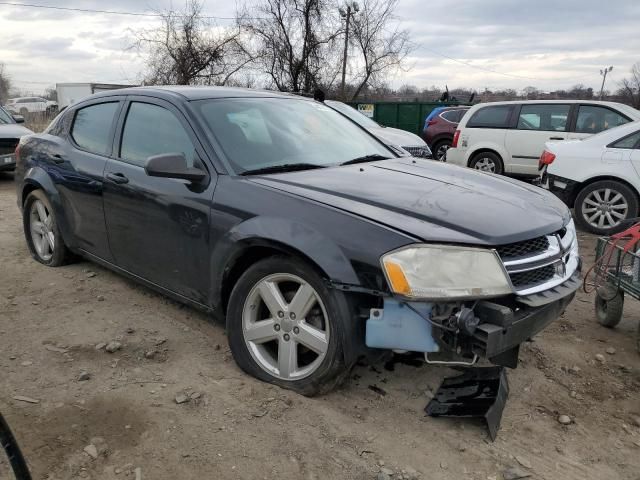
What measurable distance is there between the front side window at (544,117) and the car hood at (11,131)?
9266mm

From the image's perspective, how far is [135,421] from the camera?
2641 mm

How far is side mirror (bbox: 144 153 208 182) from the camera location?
118 inches

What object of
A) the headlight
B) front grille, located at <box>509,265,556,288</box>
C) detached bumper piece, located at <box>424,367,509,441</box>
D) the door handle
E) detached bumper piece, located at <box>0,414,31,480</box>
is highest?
the door handle

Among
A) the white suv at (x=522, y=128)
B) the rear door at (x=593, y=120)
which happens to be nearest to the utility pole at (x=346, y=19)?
the white suv at (x=522, y=128)

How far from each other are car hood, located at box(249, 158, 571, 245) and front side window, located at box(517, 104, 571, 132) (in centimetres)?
691

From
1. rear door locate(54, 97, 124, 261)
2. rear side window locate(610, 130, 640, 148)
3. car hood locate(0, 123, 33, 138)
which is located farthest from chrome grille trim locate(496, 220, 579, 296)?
car hood locate(0, 123, 33, 138)

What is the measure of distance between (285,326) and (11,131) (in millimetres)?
9833

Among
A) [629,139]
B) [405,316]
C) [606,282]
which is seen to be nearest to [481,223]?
[405,316]

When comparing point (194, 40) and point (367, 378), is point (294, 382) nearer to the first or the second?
point (367, 378)

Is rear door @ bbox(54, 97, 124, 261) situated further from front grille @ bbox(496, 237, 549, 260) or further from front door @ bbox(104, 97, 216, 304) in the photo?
front grille @ bbox(496, 237, 549, 260)

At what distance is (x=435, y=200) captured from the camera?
111 inches

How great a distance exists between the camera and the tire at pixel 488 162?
34.0ft

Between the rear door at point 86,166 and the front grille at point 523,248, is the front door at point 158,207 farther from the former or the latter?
the front grille at point 523,248

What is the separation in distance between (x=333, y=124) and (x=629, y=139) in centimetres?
485
